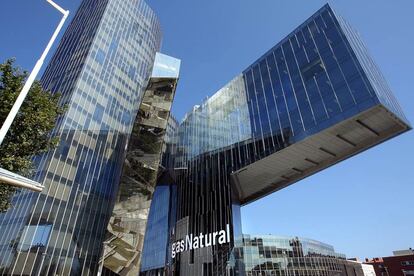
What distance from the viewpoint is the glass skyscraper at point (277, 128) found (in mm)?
31000

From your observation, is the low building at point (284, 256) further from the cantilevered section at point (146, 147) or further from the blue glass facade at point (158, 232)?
the cantilevered section at point (146, 147)

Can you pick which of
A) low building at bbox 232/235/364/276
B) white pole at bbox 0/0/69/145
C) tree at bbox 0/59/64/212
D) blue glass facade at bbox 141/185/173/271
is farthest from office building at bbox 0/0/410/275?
white pole at bbox 0/0/69/145

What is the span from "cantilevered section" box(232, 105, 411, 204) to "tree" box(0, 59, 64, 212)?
25730 mm

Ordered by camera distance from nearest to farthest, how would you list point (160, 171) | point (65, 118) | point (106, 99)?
point (65, 118) < point (106, 99) < point (160, 171)

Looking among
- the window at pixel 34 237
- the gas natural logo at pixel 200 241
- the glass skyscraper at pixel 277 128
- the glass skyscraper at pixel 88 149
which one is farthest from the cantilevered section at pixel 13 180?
the window at pixel 34 237

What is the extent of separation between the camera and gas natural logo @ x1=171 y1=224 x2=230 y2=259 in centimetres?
3657

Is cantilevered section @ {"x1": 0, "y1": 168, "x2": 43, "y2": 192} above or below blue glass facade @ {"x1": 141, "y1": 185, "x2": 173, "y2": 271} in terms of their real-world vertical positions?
below

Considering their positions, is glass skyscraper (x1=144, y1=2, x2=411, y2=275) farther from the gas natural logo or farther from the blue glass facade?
the blue glass facade

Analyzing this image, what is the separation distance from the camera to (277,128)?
Result: 35.8 m

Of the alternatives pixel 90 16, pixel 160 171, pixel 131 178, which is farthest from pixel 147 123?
pixel 90 16

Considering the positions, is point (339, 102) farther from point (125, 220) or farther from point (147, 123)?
point (125, 220)

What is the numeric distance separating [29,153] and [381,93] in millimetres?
32127

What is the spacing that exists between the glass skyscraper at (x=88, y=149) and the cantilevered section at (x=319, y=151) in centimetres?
1496

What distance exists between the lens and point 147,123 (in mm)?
40812
